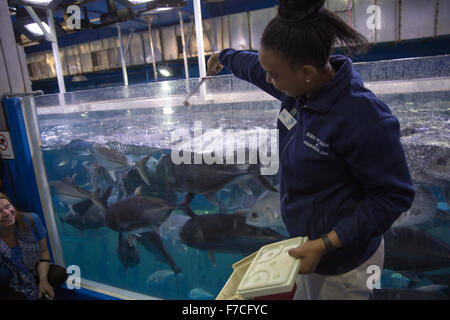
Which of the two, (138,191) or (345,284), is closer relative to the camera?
(345,284)

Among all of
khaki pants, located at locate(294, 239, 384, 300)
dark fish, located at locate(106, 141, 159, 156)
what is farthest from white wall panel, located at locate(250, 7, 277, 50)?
khaki pants, located at locate(294, 239, 384, 300)

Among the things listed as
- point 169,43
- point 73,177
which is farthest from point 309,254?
point 169,43

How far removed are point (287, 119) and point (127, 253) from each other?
93.3 inches

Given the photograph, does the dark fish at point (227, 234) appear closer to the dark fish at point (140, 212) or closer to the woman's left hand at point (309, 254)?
the dark fish at point (140, 212)

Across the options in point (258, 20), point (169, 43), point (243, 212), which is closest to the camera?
point (243, 212)

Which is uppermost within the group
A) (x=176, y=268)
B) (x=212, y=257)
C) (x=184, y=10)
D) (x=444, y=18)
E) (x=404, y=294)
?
(x=184, y=10)

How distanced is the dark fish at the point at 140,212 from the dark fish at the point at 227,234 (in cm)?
17

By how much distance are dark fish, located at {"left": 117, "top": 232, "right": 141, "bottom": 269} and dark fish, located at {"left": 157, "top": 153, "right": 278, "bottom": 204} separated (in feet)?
2.55

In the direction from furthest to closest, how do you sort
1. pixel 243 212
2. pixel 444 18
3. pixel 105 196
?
pixel 444 18, pixel 105 196, pixel 243 212

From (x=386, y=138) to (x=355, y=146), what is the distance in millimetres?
76

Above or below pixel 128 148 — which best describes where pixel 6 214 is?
below

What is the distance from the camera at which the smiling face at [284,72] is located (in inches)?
33.4

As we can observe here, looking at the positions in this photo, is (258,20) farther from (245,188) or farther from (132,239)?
(132,239)

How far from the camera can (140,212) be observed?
2.54 metres
